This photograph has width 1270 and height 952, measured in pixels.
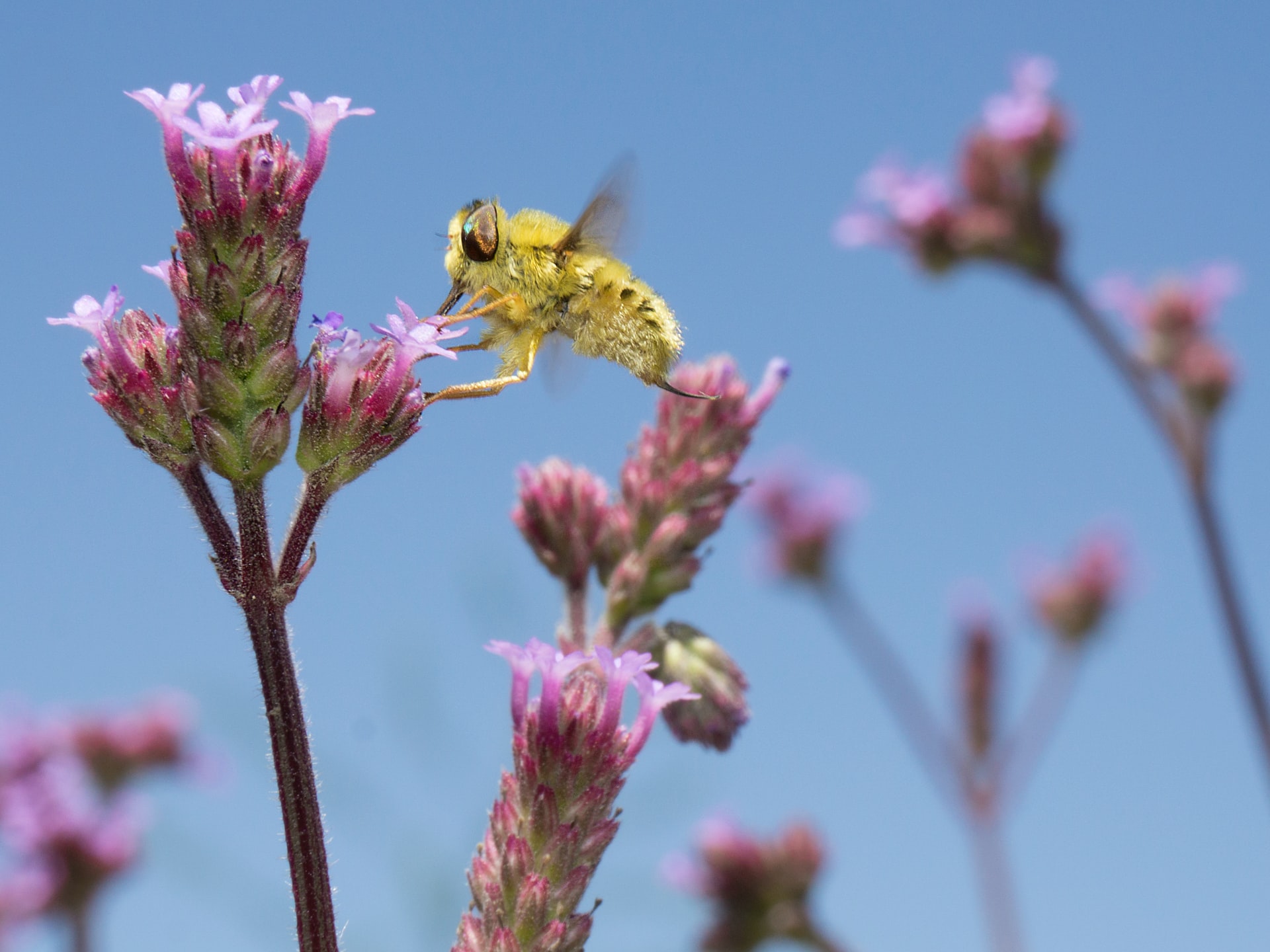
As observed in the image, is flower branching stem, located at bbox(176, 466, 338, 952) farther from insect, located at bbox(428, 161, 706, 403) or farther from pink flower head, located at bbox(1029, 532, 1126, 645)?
pink flower head, located at bbox(1029, 532, 1126, 645)

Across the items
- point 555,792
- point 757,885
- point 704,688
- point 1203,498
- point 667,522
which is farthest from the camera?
point 1203,498

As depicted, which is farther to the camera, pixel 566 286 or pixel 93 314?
pixel 566 286

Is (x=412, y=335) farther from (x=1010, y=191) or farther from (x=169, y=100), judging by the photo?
(x=1010, y=191)

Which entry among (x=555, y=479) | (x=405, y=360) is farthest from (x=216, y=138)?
(x=555, y=479)

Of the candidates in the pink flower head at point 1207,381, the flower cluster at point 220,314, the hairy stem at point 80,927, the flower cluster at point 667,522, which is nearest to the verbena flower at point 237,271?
the flower cluster at point 220,314

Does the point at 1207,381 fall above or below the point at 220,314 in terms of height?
above

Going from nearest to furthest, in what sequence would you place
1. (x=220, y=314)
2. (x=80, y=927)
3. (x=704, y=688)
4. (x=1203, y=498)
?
(x=220, y=314) → (x=704, y=688) → (x=80, y=927) → (x=1203, y=498)

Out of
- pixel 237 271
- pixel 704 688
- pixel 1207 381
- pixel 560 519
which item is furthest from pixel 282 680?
pixel 1207 381

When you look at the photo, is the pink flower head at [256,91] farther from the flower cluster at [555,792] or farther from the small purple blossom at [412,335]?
the flower cluster at [555,792]
